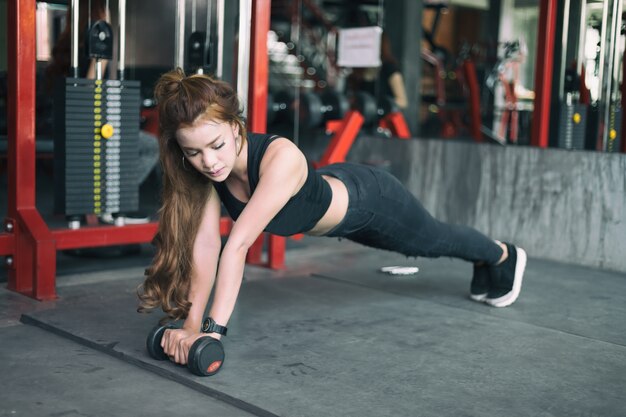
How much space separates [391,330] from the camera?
2.48 meters

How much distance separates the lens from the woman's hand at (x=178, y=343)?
1.99 metres

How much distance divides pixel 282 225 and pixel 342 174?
31cm

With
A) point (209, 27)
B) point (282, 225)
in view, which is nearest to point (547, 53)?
point (209, 27)

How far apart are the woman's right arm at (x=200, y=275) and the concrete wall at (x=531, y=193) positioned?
2.30m

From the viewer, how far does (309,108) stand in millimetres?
5773

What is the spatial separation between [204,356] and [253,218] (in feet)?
1.20

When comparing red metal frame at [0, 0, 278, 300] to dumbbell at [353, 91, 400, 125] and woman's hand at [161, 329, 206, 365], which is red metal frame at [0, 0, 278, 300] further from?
dumbbell at [353, 91, 400, 125]

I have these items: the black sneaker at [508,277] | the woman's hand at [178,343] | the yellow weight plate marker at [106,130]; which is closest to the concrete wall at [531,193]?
the black sneaker at [508,277]

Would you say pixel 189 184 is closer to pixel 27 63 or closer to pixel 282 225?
pixel 282 225

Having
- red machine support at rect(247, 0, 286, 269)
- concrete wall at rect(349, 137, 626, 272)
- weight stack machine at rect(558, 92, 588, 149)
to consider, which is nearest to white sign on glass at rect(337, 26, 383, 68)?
concrete wall at rect(349, 137, 626, 272)

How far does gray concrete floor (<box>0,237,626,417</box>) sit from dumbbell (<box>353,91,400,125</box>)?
90.7 inches

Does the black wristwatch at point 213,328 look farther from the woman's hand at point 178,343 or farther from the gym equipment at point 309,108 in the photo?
the gym equipment at point 309,108

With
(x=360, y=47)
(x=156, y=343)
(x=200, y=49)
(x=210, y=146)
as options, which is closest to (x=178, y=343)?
(x=156, y=343)

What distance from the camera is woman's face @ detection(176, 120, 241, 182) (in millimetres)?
1828
